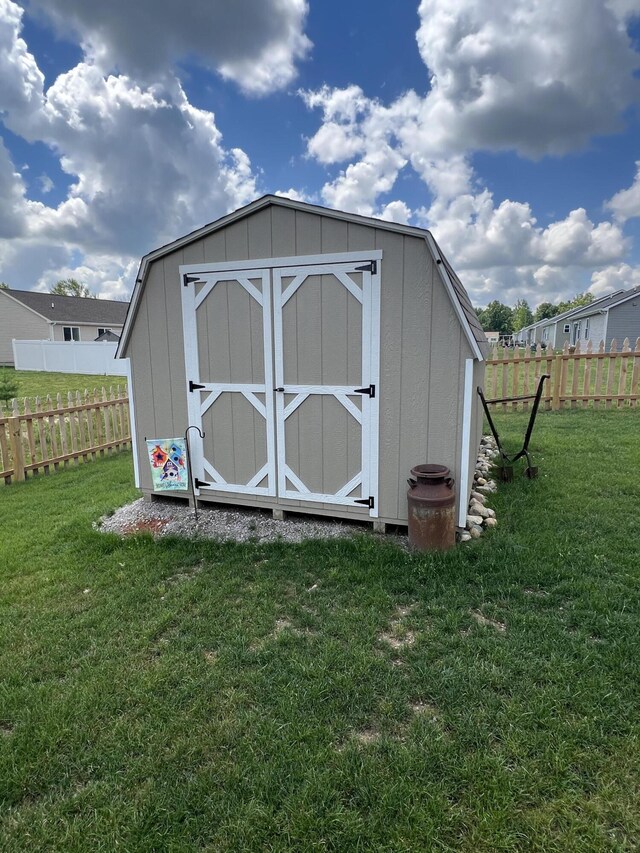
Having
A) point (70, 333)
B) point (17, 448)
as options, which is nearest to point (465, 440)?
point (17, 448)

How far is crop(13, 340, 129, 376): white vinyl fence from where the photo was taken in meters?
20.5

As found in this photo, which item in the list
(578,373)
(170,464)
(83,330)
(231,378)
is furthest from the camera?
(83,330)

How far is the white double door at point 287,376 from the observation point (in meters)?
3.92

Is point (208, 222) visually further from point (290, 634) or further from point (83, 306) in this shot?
point (83, 306)

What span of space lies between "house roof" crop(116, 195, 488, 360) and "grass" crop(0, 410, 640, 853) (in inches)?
72.2

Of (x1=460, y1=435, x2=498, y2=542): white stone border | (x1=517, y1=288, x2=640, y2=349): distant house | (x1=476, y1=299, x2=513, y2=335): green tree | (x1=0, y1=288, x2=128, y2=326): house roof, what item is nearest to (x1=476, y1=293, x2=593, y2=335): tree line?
(x1=476, y1=299, x2=513, y2=335): green tree

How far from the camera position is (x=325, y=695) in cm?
218

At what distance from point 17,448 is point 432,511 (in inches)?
237

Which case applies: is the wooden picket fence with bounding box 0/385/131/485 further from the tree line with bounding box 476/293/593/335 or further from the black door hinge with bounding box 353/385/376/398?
A: the tree line with bounding box 476/293/593/335

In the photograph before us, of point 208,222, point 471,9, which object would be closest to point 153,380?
point 208,222

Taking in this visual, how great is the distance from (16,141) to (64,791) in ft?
68.1

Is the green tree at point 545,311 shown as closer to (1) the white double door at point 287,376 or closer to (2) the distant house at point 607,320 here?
(2) the distant house at point 607,320

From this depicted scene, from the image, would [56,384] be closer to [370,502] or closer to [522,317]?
[370,502]

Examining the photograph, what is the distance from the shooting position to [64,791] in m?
1.74
